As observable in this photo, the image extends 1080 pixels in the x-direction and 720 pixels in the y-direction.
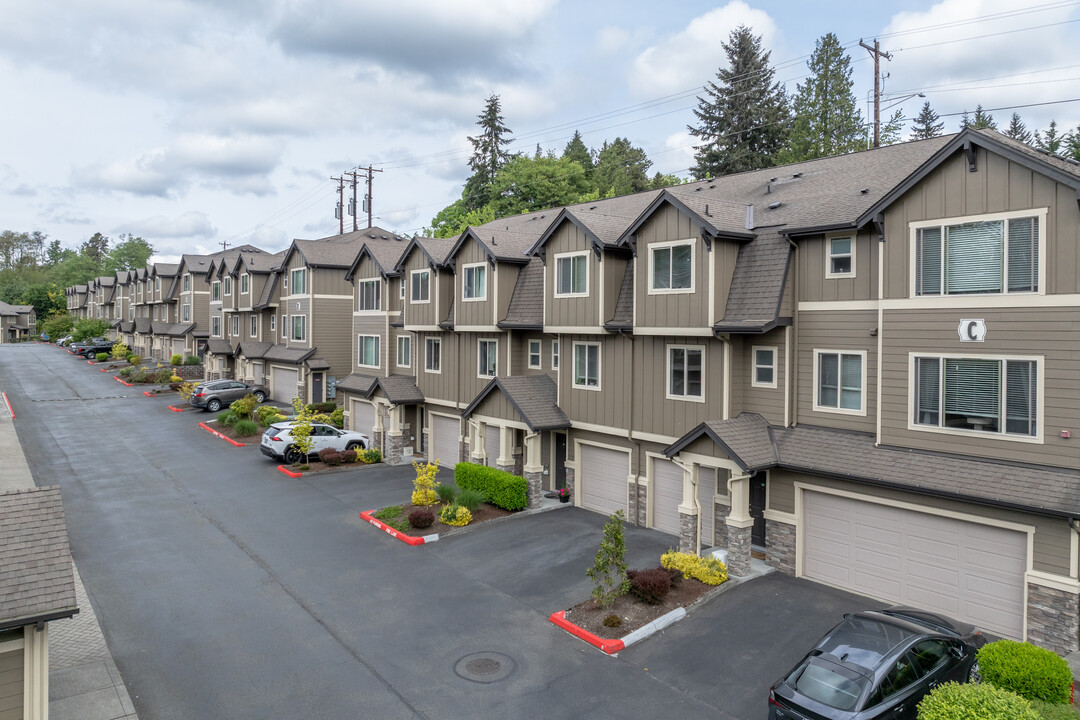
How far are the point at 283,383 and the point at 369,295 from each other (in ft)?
41.8

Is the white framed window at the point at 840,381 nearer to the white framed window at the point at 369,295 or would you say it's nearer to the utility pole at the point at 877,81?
the utility pole at the point at 877,81

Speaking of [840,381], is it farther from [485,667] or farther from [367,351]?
[367,351]

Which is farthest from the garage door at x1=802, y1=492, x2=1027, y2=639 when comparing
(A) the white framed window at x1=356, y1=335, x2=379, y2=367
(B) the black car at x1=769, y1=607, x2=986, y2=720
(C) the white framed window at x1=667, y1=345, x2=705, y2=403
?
(A) the white framed window at x1=356, y1=335, x2=379, y2=367

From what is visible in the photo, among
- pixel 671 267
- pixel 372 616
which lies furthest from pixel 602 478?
pixel 372 616

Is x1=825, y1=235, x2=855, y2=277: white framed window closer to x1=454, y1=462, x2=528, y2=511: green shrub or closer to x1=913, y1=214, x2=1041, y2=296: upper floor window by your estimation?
x1=913, y1=214, x2=1041, y2=296: upper floor window

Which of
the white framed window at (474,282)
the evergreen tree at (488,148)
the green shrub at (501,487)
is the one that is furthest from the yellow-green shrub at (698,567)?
the evergreen tree at (488,148)

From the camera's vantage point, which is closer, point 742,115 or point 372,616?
point 372,616

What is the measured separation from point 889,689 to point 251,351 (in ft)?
147

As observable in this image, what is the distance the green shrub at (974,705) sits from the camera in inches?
313

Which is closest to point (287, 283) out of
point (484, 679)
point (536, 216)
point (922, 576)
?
point (536, 216)

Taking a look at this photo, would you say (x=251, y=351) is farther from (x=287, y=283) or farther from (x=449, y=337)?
(x=449, y=337)

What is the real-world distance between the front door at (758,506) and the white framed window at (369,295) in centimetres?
2200

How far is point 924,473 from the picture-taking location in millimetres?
13164

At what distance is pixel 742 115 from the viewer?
49594 mm
